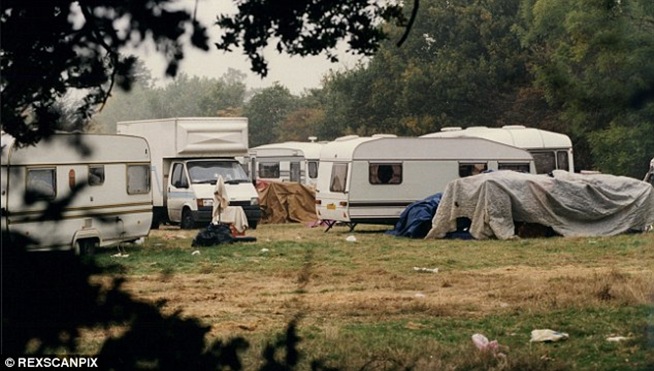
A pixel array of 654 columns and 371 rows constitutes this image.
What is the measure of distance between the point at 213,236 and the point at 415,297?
8.65 meters

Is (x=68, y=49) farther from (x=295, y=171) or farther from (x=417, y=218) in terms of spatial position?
(x=295, y=171)

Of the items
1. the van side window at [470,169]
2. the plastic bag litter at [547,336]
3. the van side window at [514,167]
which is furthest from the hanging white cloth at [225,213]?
the plastic bag litter at [547,336]

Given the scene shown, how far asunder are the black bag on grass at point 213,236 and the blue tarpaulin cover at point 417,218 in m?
4.14

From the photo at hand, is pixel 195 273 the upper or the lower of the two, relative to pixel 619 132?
lower

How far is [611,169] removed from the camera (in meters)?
12.2

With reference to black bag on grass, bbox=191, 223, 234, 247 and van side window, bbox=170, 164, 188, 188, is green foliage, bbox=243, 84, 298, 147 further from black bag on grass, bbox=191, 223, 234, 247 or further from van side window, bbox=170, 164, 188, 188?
black bag on grass, bbox=191, 223, 234, 247

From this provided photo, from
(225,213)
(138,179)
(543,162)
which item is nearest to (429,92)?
(543,162)

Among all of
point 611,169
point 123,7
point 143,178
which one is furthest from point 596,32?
point 143,178

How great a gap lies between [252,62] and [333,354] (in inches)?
A: 178

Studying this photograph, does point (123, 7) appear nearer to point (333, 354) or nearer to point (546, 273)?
point (333, 354)

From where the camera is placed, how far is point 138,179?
19.7m

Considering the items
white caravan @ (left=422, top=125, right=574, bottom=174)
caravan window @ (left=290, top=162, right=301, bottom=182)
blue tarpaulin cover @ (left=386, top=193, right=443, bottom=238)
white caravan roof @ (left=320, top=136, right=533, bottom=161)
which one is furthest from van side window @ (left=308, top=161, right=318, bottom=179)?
blue tarpaulin cover @ (left=386, top=193, right=443, bottom=238)

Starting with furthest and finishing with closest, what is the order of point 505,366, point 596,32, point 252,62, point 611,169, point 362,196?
point 362,196
point 611,169
point 505,366
point 596,32
point 252,62

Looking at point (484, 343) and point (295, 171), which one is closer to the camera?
point (484, 343)
